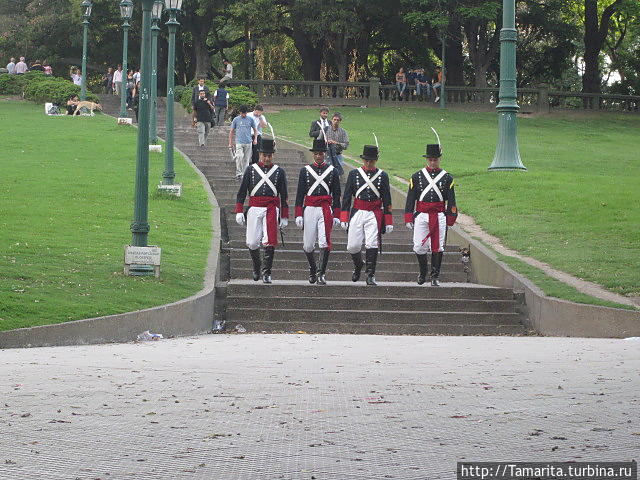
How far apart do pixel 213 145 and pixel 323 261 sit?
17.8 meters

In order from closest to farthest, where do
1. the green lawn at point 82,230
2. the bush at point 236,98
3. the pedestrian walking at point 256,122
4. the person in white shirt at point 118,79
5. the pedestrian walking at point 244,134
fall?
the green lawn at point 82,230 < the pedestrian walking at point 256,122 < the pedestrian walking at point 244,134 < the bush at point 236,98 < the person in white shirt at point 118,79

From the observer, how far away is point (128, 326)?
14344 millimetres

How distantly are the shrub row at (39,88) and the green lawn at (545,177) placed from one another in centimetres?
913

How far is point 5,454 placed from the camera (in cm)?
689

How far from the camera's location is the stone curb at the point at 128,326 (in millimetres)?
13094

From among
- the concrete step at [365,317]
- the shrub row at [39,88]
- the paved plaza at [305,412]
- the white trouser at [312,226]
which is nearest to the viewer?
the paved plaza at [305,412]

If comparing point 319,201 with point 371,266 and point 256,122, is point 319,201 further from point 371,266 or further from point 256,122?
point 256,122

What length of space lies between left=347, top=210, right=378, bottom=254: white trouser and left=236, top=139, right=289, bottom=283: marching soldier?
98 centimetres

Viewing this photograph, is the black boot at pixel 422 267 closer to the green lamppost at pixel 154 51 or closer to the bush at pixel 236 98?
the green lamppost at pixel 154 51

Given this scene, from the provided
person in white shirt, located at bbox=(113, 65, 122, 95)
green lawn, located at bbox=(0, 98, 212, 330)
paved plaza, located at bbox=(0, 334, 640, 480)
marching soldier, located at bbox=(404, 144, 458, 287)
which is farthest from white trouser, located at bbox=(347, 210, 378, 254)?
person in white shirt, located at bbox=(113, 65, 122, 95)

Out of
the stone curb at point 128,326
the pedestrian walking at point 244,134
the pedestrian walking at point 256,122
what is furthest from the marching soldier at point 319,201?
the pedestrian walking at point 244,134

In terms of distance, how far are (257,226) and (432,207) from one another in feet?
8.43

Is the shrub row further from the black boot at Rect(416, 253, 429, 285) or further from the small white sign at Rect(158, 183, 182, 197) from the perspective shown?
the black boot at Rect(416, 253, 429, 285)

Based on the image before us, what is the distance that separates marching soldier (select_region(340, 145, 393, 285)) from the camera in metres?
17.7
